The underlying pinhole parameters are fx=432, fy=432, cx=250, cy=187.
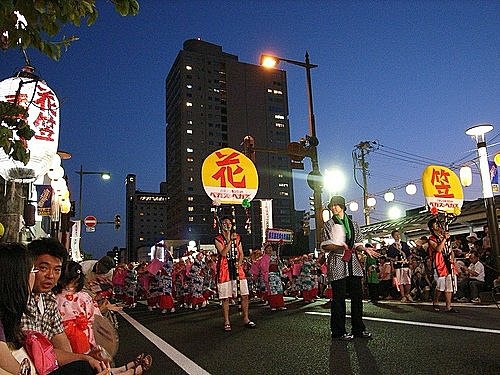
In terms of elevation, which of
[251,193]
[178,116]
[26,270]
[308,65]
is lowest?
[26,270]

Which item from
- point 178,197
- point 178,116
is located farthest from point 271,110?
point 178,197

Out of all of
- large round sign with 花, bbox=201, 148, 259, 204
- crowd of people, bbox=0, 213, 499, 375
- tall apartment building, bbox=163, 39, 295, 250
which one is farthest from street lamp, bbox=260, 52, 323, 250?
tall apartment building, bbox=163, 39, 295, 250

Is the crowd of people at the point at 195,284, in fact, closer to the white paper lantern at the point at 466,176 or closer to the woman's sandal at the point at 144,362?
the woman's sandal at the point at 144,362

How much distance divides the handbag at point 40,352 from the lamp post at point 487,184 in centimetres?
1295

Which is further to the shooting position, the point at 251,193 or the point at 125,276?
the point at 125,276

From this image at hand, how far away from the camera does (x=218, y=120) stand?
4508 inches

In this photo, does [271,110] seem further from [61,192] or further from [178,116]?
[61,192]

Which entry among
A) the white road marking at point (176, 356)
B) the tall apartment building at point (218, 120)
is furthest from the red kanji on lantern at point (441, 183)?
the tall apartment building at point (218, 120)

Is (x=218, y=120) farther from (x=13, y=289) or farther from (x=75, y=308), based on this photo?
(x=13, y=289)

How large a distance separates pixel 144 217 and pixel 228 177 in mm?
127094

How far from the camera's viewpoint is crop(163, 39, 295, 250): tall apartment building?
108875 mm

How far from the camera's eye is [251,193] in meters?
13.7

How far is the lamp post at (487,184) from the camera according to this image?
12.9m

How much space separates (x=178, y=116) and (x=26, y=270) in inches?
4506
